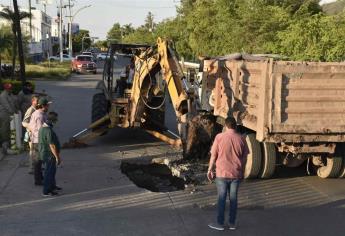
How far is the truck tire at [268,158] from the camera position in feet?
33.0

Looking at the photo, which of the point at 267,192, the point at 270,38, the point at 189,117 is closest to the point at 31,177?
the point at 189,117

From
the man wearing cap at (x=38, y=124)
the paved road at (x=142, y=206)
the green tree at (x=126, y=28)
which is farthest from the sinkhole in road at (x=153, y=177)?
the green tree at (x=126, y=28)

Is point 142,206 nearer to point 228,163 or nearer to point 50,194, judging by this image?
point 50,194

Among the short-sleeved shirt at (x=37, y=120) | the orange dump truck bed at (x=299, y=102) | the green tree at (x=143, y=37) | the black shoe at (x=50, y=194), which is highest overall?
the green tree at (x=143, y=37)

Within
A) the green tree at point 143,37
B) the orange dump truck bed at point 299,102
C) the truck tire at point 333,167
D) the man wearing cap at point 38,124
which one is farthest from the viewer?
the green tree at point 143,37

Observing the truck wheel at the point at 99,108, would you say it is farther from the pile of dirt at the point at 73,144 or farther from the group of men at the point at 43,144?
the group of men at the point at 43,144

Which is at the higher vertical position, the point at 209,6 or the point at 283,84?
the point at 209,6

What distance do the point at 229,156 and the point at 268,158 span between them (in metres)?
3.07

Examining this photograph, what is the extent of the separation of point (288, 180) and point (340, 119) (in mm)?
1829

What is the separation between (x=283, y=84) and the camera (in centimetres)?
875

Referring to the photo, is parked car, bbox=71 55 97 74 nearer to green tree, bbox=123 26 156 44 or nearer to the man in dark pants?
green tree, bbox=123 26 156 44

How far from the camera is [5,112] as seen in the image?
13875 millimetres

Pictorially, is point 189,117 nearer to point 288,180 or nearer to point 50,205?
point 288,180

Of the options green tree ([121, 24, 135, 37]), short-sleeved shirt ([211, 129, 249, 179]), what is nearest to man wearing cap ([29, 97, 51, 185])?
short-sleeved shirt ([211, 129, 249, 179])
